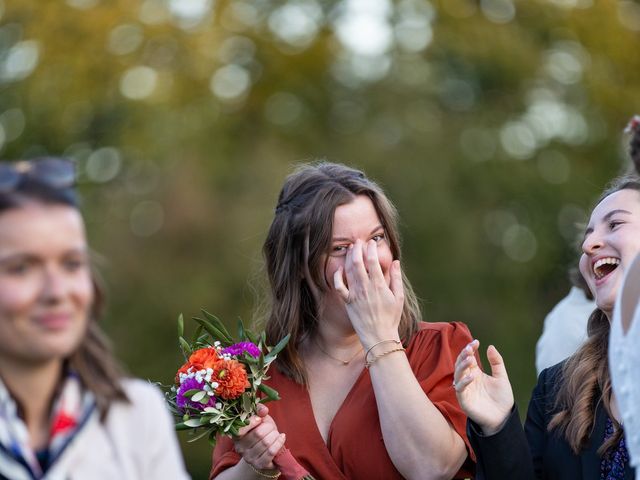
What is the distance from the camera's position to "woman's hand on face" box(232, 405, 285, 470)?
432 centimetres

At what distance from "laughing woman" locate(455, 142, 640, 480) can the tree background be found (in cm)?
1061

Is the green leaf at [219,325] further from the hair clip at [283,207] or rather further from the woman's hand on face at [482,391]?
the woman's hand on face at [482,391]

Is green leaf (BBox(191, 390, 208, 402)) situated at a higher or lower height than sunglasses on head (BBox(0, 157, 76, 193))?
lower

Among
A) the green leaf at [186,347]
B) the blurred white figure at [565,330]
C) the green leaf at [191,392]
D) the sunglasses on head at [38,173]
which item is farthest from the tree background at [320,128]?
the sunglasses on head at [38,173]

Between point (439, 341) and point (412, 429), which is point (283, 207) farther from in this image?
point (412, 429)

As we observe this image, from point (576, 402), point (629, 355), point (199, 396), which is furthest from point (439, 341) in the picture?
point (629, 355)

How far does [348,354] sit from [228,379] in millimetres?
702

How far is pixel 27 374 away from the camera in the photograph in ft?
9.12

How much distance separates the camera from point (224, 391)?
4281 mm

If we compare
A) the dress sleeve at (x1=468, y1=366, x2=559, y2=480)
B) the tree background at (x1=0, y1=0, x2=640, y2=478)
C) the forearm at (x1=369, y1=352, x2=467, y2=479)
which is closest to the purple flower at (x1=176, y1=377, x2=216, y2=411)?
the forearm at (x1=369, y1=352, x2=467, y2=479)

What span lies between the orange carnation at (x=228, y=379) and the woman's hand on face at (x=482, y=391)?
2.63 ft

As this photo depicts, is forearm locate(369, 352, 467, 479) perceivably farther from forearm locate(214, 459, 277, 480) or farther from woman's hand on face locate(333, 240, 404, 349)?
forearm locate(214, 459, 277, 480)

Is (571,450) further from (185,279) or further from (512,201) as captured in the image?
(512,201)

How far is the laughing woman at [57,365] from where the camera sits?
8.79 feet
